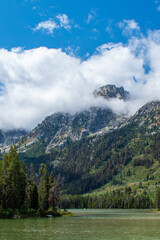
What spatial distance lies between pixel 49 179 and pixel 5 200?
35.1 metres

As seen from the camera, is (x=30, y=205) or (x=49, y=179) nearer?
(x=30, y=205)

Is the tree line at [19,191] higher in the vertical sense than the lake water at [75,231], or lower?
higher

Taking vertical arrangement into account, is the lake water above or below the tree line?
below

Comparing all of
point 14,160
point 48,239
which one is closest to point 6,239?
point 48,239

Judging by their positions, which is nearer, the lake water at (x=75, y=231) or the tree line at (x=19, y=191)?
the lake water at (x=75, y=231)

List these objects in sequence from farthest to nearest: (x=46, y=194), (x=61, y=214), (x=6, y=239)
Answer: (x=61, y=214)
(x=46, y=194)
(x=6, y=239)

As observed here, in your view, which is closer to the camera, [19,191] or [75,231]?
→ [75,231]

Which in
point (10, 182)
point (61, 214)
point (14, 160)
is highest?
point (14, 160)

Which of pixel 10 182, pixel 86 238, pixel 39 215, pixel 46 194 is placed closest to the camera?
pixel 86 238

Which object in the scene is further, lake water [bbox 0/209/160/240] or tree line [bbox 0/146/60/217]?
tree line [bbox 0/146/60/217]

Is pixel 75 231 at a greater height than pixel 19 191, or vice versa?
pixel 19 191

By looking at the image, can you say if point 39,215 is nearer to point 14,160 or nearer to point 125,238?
point 14,160

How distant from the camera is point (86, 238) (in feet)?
168

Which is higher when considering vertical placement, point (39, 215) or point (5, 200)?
point (5, 200)
